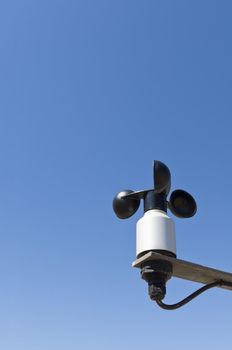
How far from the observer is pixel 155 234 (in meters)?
4.11

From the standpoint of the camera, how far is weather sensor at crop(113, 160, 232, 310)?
4.00 m

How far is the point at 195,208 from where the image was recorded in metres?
4.68

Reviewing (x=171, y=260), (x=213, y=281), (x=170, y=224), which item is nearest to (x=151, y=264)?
(x=171, y=260)

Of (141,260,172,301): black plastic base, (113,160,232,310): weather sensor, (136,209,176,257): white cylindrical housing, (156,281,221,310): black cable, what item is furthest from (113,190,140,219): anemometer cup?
(156,281,221,310): black cable

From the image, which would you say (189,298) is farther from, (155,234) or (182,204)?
(182,204)

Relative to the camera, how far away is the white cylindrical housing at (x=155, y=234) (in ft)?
13.4

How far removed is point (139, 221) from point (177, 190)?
0.61m

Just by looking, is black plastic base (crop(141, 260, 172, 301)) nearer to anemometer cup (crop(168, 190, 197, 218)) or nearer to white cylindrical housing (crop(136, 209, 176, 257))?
white cylindrical housing (crop(136, 209, 176, 257))

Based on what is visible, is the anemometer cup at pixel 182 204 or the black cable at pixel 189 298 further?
the anemometer cup at pixel 182 204

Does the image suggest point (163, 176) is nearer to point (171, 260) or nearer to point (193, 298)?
point (171, 260)

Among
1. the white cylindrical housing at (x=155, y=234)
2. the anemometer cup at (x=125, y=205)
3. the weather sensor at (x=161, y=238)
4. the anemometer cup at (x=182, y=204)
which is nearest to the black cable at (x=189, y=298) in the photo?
the weather sensor at (x=161, y=238)

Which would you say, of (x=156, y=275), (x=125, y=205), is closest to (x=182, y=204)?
(x=125, y=205)

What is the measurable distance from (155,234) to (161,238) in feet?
0.22

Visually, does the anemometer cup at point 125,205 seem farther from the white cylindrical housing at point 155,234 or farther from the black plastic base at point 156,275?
the black plastic base at point 156,275
